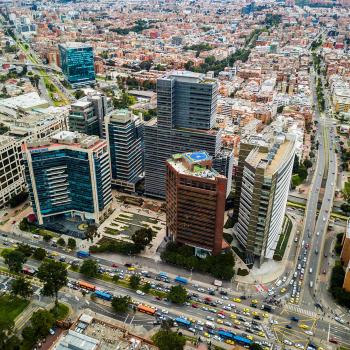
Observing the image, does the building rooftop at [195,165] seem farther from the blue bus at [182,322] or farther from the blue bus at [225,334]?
the blue bus at [225,334]

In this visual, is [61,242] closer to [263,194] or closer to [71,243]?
[71,243]

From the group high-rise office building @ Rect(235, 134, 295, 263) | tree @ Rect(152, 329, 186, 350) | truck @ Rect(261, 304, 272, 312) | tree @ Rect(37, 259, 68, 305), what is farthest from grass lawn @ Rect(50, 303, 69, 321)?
high-rise office building @ Rect(235, 134, 295, 263)

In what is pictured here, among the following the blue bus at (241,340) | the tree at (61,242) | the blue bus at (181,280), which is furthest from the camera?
the tree at (61,242)

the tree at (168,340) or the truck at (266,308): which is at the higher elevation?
the tree at (168,340)

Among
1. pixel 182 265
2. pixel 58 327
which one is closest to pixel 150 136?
pixel 182 265

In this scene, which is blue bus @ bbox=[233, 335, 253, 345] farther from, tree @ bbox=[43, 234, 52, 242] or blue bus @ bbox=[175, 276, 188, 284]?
tree @ bbox=[43, 234, 52, 242]

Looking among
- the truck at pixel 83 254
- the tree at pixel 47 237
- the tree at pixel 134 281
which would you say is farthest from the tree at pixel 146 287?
the tree at pixel 47 237

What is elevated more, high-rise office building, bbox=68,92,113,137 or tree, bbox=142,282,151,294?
high-rise office building, bbox=68,92,113,137
